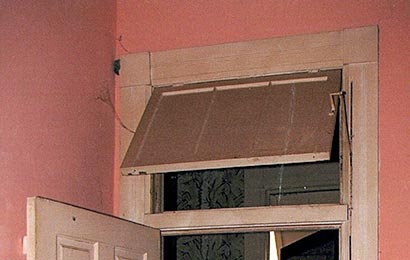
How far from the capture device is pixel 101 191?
10.9 feet

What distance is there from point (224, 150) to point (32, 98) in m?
0.74

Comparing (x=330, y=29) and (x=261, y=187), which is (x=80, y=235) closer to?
(x=330, y=29)

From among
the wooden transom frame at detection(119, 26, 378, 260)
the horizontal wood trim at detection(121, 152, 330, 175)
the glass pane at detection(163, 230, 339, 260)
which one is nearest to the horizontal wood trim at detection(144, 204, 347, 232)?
the wooden transom frame at detection(119, 26, 378, 260)

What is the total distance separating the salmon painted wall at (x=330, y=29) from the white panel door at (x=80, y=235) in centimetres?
86

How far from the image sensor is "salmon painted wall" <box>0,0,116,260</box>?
2.70 metres

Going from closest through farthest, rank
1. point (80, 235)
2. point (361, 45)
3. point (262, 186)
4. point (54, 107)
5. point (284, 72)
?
1. point (80, 235)
2. point (54, 107)
3. point (361, 45)
4. point (284, 72)
5. point (262, 186)

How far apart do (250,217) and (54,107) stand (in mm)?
851

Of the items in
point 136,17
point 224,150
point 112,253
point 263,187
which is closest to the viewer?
point 112,253

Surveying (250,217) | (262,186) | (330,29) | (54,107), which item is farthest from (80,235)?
(262,186)

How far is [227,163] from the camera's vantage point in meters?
3.06

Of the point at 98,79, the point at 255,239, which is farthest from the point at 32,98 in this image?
the point at 255,239

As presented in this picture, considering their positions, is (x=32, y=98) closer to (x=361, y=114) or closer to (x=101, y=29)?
(x=101, y=29)

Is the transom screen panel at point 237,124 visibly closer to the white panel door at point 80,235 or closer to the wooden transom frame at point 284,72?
the wooden transom frame at point 284,72

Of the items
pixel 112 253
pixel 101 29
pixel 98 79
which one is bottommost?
pixel 112 253
